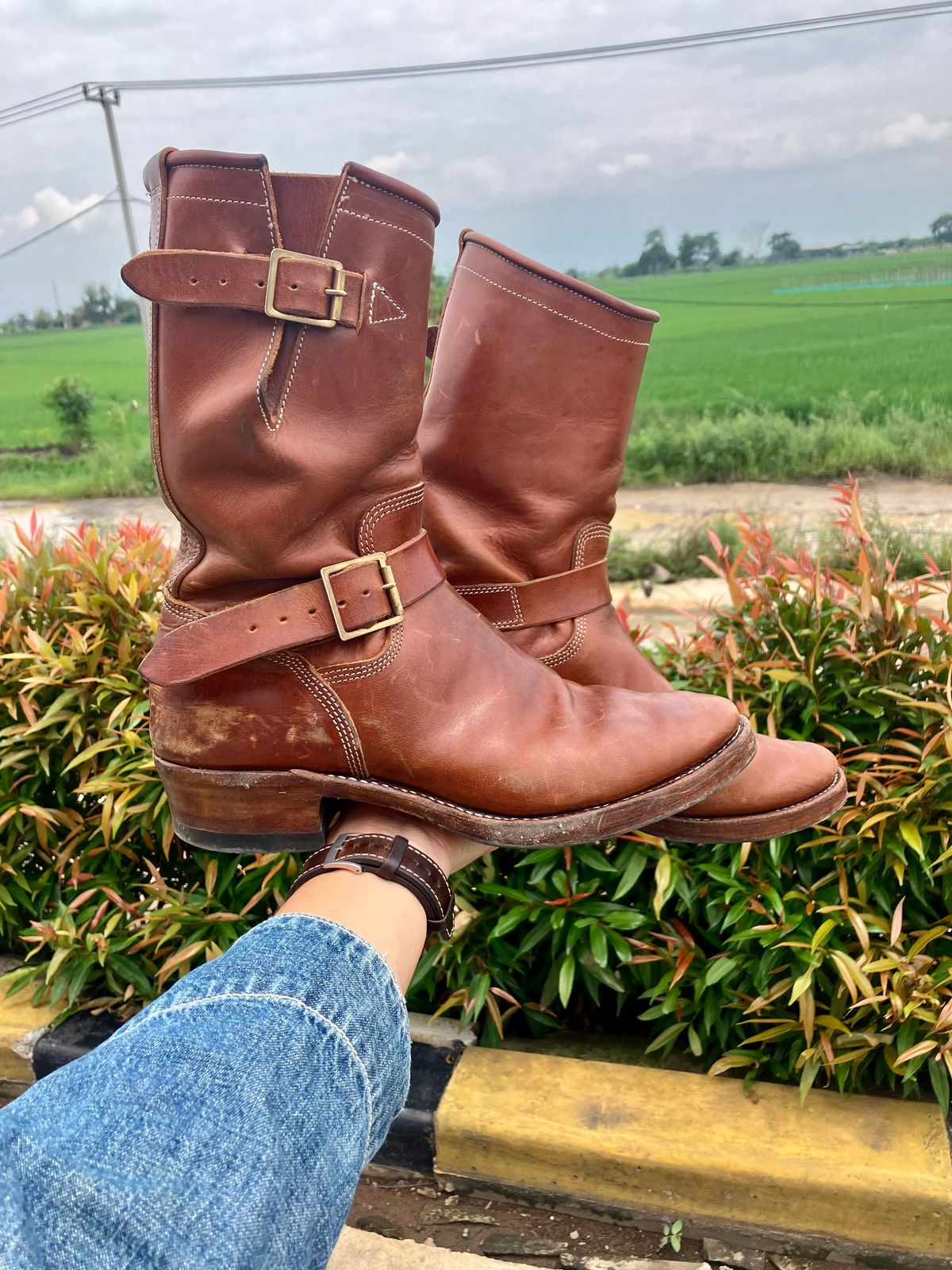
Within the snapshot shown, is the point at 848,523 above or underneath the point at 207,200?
underneath

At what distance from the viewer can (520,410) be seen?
A: 1.45 meters

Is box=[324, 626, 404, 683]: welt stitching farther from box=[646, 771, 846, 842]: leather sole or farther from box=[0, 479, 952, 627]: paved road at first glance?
box=[0, 479, 952, 627]: paved road

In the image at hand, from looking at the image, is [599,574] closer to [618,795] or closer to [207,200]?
[618,795]

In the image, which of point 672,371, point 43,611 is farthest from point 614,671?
point 672,371

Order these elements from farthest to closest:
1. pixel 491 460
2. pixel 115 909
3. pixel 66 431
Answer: pixel 66 431 < pixel 115 909 < pixel 491 460

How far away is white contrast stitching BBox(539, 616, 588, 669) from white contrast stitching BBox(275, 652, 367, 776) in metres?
0.41

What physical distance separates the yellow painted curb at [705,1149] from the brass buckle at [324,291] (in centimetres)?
140

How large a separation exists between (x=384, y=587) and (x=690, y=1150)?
1135mm

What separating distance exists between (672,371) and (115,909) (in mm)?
8951

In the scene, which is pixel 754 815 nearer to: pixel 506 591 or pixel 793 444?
pixel 506 591

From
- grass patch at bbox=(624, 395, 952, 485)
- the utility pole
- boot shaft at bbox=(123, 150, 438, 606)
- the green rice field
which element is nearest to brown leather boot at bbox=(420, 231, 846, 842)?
boot shaft at bbox=(123, 150, 438, 606)

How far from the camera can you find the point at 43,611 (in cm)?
227

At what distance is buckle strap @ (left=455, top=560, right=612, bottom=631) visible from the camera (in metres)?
1.48

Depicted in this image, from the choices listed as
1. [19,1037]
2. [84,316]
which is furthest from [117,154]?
[19,1037]
